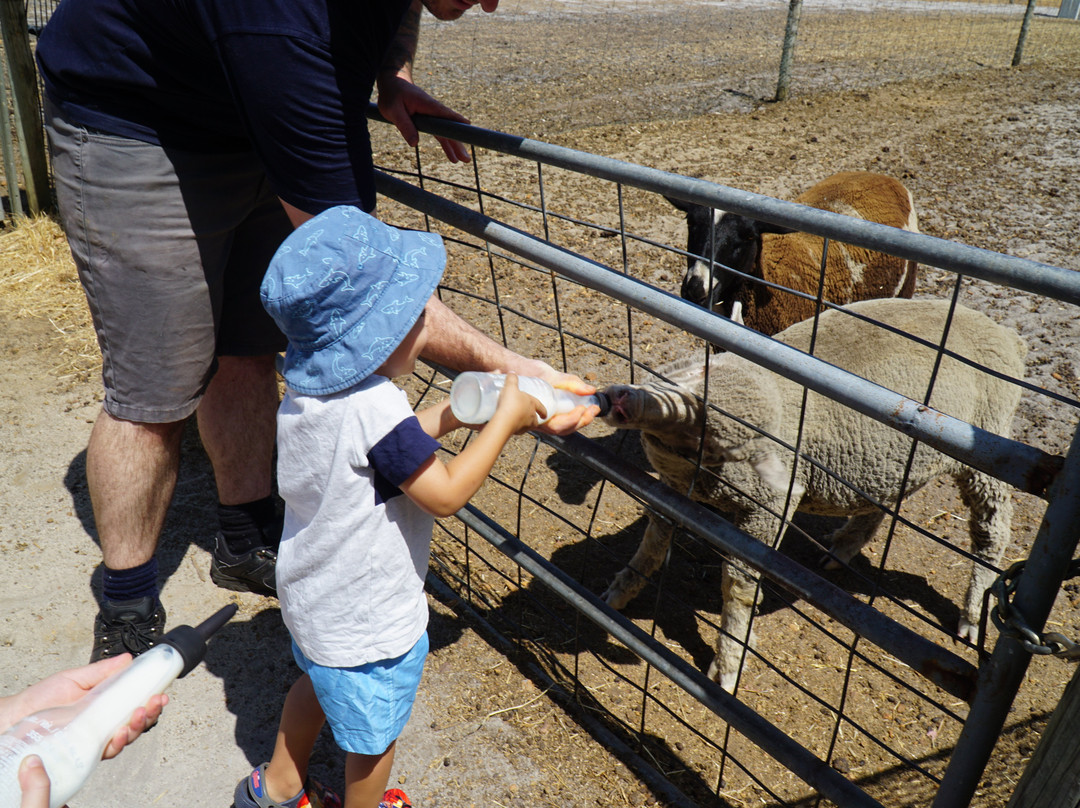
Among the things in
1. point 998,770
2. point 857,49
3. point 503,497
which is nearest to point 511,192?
point 503,497

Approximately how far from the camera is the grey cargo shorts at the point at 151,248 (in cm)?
225

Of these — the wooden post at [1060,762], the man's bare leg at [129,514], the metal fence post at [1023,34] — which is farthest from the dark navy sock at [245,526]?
the metal fence post at [1023,34]

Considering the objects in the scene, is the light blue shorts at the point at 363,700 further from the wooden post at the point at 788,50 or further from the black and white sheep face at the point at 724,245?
the wooden post at the point at 788,50

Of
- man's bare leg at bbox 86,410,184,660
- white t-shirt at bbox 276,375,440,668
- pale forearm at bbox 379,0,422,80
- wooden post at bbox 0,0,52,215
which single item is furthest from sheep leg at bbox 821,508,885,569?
wooden post at bbox 0,0,52,215

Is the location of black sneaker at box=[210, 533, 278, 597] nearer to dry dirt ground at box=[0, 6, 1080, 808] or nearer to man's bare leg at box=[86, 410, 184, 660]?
dry dirt ground at box=[0, 6, 1080, 808]

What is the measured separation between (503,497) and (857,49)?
1493cm

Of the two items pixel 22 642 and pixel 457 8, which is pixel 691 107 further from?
pixel 22 642

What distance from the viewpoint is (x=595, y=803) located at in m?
2.40

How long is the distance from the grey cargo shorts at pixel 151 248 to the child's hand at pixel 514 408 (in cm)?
120

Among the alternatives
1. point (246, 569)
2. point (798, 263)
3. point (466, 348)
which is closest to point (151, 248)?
point (466, 348)

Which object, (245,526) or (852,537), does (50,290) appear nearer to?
(245,526)

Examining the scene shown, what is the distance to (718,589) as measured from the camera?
144 inches

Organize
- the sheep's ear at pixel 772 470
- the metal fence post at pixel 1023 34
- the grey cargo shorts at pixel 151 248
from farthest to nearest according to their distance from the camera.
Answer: the metal fence post at pixel 1023 34 → the sheep's ear at pixel 772 470 → the grey cargo shorts at pixel 151 248

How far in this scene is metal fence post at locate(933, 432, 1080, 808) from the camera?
50.4 inches
